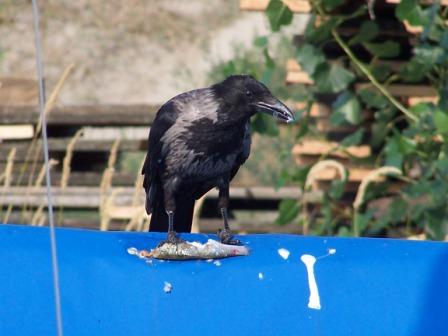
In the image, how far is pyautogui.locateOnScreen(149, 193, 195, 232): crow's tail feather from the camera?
4.08m

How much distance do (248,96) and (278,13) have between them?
70.2 inches

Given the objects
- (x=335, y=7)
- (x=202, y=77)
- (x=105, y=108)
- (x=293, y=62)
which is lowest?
(x=202, y=77)

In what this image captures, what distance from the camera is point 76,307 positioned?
303cm

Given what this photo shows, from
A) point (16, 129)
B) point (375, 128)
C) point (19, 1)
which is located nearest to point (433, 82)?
point (375, 128)

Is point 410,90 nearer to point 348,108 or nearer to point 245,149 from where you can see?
point 348,108

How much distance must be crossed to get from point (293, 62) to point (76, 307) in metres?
3.49

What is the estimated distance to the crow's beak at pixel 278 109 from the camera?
11.7 feet

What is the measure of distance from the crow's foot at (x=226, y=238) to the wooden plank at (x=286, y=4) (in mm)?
2086

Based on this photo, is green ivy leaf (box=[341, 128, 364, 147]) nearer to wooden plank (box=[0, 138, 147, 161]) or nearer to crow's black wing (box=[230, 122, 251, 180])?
wooden plank (box=[0, 138, 147, 161])

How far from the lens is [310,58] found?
574cm

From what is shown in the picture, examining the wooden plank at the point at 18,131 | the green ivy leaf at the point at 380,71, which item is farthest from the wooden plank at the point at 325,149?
the wooden plank at the point at 18,131

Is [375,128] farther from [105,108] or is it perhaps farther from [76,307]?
[76,307]

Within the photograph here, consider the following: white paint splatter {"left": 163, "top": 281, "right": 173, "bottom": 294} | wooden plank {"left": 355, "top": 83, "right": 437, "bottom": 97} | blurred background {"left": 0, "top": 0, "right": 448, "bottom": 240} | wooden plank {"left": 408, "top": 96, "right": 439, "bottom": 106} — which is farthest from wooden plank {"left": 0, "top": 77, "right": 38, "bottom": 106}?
white paint splatter {"left": 163, "top": 281, "right": 173, "bottom": 294}

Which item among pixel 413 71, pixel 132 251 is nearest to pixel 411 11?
pixel 413 71
